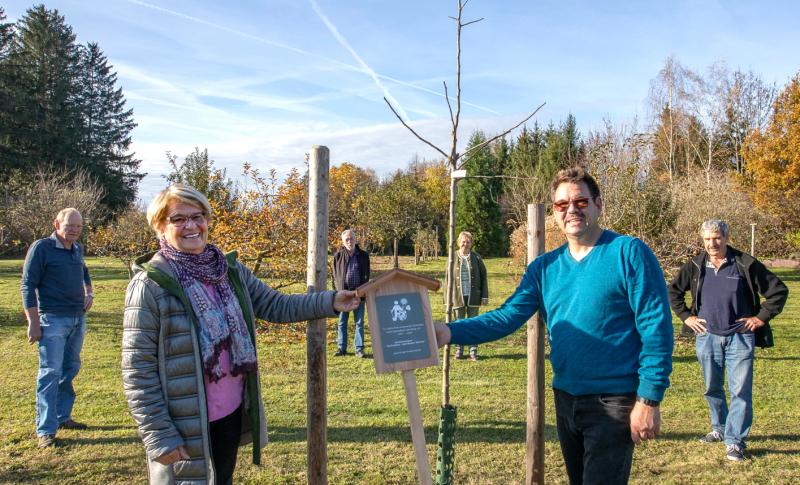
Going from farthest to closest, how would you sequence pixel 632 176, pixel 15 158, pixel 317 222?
pixel 15 158 < pixel 632 176 < pixel 317 222

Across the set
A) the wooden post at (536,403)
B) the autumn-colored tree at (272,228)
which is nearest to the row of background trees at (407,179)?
the autumn-colored tree at (272,228)

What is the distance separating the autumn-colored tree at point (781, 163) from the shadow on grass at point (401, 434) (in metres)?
27.3

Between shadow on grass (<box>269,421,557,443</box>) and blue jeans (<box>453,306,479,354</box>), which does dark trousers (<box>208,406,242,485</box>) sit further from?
blue jeans (<box>453,306,479,354</box>)

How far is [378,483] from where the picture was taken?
14.7 feet

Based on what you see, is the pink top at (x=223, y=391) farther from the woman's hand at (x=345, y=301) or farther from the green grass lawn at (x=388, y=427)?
the green grass lawn at (x=388, y=427)

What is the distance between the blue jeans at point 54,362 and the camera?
17.0 ft

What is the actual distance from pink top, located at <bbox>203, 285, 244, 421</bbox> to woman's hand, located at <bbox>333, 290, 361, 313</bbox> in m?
0.59

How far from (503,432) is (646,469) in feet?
4.41

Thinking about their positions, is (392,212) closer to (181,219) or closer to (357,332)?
(357,332)

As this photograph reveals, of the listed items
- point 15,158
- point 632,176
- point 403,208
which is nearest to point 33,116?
point 15,158

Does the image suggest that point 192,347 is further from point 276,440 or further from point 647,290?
point 276,440

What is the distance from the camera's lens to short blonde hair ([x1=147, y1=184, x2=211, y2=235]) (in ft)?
8.44

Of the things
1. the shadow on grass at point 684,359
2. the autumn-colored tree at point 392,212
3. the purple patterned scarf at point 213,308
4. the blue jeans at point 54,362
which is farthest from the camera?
the autumn-colored tree at point 392,212

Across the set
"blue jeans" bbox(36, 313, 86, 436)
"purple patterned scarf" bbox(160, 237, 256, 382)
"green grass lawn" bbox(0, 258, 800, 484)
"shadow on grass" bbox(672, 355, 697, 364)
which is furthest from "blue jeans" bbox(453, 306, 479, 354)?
"purple patterned scarf" bbox(160, 237, 256, 382)
